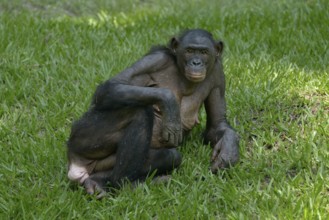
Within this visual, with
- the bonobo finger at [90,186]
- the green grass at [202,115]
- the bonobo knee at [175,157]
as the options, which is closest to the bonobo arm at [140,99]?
the bonobo knee at [175,157]

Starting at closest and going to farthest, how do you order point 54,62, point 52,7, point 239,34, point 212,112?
point 212,112, point 54,62, point 239,34, point 52,7

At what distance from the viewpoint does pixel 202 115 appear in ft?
20.0

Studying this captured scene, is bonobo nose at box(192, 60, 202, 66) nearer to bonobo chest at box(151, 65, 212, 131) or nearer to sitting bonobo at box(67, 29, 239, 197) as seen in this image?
sitting bonobo at box(67, 29, 239, 197)

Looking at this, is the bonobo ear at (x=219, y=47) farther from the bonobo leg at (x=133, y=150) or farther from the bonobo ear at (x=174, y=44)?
the bonobo leg at (x=133, y=150)

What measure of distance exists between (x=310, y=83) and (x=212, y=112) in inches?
45.1

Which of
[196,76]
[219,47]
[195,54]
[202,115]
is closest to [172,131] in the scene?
[196,76]

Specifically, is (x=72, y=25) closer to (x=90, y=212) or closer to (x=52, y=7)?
(x=52, y=7)

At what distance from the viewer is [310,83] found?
6.27 m

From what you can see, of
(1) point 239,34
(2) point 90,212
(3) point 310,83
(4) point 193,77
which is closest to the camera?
(2) point 90,212

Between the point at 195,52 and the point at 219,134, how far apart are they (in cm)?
66

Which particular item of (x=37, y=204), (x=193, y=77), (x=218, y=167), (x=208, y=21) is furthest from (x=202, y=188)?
(x=208, y=21)

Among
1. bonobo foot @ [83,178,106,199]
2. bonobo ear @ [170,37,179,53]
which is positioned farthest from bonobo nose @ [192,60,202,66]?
bonobo foot @ [83,178,106,199]

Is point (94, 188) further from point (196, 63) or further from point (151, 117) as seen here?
point (196, 63)

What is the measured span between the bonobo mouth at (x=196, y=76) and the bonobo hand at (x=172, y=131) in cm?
35
